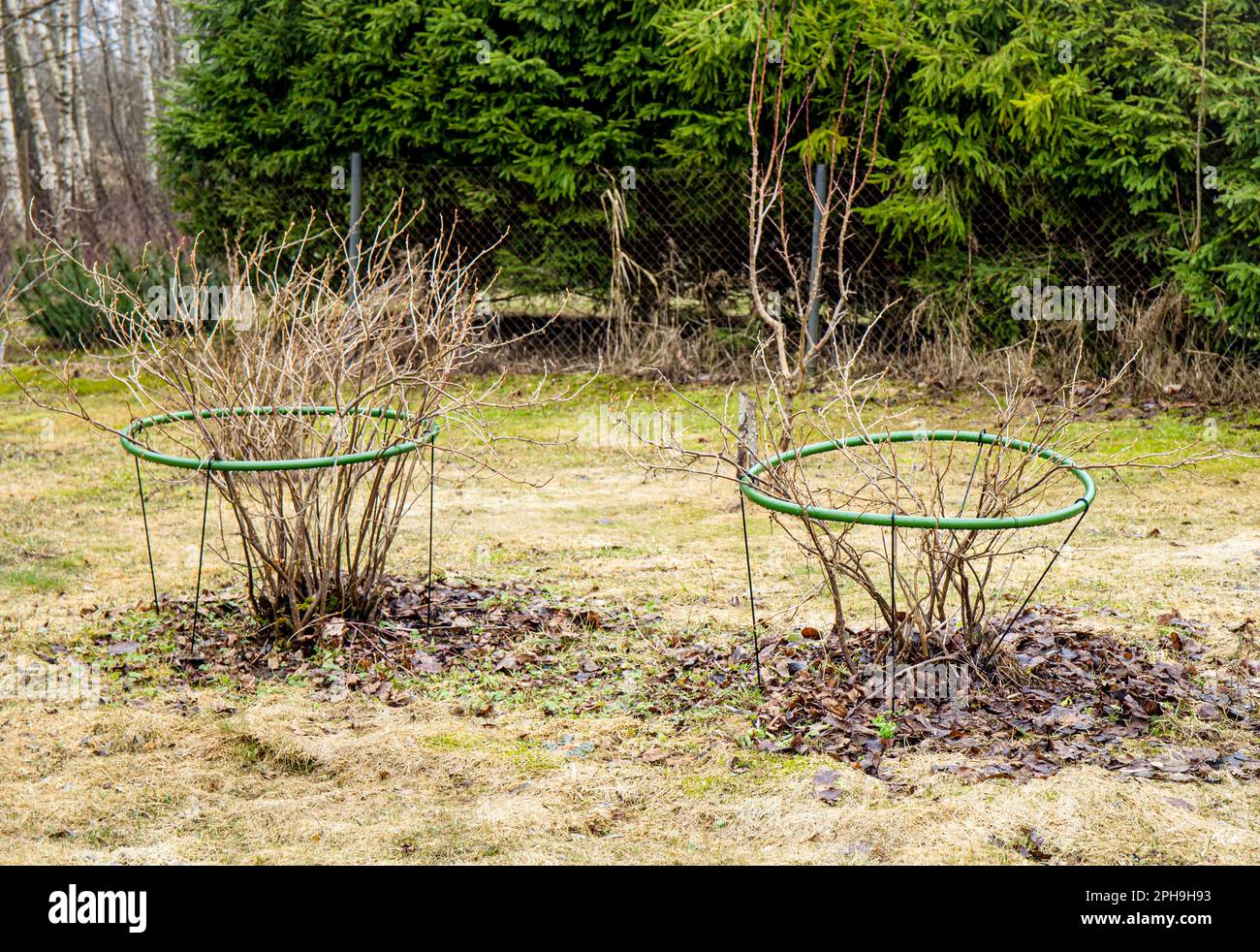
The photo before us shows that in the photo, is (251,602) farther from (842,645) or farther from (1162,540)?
(1162,540)

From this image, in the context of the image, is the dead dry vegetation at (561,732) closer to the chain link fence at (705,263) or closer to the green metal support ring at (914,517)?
the green metal support ring at (914,517)

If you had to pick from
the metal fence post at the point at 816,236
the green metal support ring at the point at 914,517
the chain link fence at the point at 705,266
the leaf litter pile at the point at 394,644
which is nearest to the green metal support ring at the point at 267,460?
the leaf litter pile at the point at 394,644

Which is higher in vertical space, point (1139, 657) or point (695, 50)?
point (695, 50)

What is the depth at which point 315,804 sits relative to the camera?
3.71 metres

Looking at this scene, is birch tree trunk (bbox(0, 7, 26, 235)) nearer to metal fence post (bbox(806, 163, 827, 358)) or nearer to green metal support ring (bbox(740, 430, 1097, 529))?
metal fence post (bbox(806, 163, 827, 358))

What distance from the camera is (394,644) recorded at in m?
4.88

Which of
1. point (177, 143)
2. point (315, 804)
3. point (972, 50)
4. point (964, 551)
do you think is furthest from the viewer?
point (177, 143)

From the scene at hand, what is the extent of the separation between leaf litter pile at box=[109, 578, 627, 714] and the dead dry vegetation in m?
0.02

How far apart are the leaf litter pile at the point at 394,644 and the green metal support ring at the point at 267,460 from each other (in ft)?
2.22

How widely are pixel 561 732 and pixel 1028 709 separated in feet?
4.85

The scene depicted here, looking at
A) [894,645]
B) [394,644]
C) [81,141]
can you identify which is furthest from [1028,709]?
[81,141]

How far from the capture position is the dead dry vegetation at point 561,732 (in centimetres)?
344

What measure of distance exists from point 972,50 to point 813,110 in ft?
4.25
